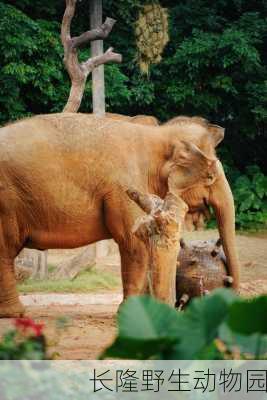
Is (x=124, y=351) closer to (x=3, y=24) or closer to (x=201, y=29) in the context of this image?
(x=3, y=24)

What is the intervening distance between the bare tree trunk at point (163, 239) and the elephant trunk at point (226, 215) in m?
2.17

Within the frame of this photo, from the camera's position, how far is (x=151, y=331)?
2.22 metres

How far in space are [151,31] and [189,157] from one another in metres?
11.0

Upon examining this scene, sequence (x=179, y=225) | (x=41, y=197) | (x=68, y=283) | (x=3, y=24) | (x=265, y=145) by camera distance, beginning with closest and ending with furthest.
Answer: (x=179, y=225), (x=41, y=197), (x=68, y=283), (x=3, y=24), (x=265, y=145)

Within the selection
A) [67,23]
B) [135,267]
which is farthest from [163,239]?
[67,23]

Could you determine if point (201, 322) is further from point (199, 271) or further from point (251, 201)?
point (251, 201)

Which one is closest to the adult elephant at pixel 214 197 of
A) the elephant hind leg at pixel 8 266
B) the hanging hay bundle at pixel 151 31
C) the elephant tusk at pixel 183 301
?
the elephant tusk at pixel 183 301

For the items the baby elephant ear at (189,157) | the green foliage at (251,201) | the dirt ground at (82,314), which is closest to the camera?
the dirt ground at (82,314)

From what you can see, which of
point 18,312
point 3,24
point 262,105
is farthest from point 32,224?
point 262,105

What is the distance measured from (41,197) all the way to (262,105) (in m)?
13.3

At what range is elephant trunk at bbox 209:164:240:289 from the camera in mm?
8047

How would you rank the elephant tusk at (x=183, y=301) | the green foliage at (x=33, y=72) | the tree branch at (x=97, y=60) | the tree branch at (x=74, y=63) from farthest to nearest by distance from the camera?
the green foliage at (x=33, y=72) < the tree branch at (x=97, y=60) < the tree branch at (x=74, y=63) < the elephant tusk at (x=183, y=301)

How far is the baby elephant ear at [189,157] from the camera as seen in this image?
7570 mm

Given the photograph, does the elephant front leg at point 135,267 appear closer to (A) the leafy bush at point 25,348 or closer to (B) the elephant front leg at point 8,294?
(B) the elephant front leg at point 8,294
